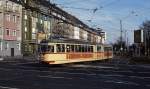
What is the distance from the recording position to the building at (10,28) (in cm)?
8688

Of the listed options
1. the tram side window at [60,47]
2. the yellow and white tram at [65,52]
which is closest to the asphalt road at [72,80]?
the yellow and white tram at [65,52]

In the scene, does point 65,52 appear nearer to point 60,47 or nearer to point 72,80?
point 60,47

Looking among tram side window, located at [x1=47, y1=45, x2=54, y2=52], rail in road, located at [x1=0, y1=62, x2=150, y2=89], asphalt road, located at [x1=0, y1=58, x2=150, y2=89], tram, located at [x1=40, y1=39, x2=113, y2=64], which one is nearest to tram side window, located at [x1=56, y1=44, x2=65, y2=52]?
tram, located at [x1=40, y1=39, x2=113, y2=64]

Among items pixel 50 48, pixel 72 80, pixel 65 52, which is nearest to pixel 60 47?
pixel 65 52

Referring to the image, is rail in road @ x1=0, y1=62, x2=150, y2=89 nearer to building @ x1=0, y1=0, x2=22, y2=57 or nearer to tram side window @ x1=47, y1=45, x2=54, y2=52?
tram side window @ x1=47, y1=45, x2=54, y2=52

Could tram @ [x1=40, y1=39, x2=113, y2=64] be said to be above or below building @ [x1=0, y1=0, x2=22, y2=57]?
below

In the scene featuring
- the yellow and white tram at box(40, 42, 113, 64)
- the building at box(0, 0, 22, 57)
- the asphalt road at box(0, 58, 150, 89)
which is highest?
the building at box(0, 0, 22, 57)

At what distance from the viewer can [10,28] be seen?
91.1 meters

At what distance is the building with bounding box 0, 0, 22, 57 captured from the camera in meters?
86.9

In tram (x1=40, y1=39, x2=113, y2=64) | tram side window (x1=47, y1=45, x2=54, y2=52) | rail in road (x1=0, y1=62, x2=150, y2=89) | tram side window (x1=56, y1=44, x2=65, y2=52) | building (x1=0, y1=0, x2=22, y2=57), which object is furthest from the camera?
building (x1=0, y1=0, x2=22, y2=57)

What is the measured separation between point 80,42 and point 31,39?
181 ft

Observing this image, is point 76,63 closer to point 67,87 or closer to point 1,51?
point 67,87

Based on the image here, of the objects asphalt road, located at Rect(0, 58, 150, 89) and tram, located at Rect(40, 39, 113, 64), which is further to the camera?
tram, located at Rect(40, 39, 113, 64)

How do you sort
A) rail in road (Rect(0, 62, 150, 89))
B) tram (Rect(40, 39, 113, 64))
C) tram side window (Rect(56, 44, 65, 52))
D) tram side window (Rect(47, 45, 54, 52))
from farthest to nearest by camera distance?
tram side window (Rect(56, 44, 65, 52))
tram side window (Rect(47, 45, 54, 52))
tram (Rect(40, 39, 113, 64))
rail in road (Rect(0, 62, 150, 89))
